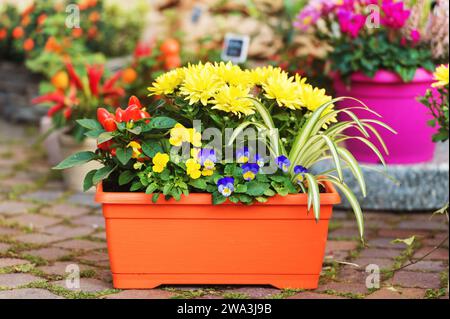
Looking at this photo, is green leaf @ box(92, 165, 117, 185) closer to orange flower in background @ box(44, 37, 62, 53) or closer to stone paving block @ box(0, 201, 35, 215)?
stone paving block @ box(0, 201, 35, 215)

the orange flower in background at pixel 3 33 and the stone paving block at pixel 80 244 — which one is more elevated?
the orange flower in background at pixel 3 33

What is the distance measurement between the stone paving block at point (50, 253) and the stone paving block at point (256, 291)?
32.3 inches

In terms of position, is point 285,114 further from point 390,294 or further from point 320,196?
point 390,294

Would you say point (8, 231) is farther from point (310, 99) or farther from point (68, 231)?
point (310, 99)

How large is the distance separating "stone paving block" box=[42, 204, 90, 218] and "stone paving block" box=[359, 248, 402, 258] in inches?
55.9

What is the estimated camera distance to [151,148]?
9.13 ft

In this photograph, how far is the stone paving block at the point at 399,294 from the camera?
2895 millimetres

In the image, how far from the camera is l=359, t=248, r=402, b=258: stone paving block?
3426 millimetres

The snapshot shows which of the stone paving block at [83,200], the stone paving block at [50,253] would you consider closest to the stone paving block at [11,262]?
the stone paving block at [50,253]

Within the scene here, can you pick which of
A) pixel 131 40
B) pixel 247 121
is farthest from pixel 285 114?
pixel 131 40

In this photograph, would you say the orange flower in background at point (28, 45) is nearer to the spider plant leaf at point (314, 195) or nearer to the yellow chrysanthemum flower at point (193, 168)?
the yellow chrysanthemum flower at point (193, 168)

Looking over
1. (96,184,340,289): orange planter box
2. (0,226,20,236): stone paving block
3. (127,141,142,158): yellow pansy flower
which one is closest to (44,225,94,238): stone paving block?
(0,226,20,236): stone paving block

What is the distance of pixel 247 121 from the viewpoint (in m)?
2.81

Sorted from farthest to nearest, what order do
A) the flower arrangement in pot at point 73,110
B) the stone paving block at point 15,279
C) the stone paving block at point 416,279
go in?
the flower arrangement in pot at point 73,110 → the stone paving block at point 416,279 → the stone paving block at point 15,279
